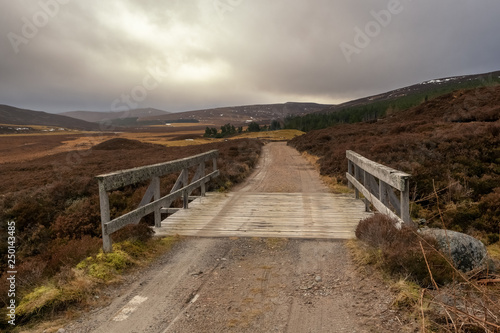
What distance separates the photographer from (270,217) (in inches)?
291

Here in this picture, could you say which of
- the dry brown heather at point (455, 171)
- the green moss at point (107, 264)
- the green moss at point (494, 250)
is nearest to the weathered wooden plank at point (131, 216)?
the green moss at point (107, 264)

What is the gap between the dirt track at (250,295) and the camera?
311 centimetres

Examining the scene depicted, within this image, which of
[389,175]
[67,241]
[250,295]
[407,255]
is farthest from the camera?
[67,241]

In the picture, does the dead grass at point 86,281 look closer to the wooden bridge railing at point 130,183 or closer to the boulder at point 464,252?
the wooden bridge railing at point 130,183

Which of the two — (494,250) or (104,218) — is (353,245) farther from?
(104,218)

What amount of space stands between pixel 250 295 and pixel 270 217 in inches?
146

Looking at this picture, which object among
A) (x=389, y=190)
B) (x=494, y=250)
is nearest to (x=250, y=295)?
(x=389, y=190)

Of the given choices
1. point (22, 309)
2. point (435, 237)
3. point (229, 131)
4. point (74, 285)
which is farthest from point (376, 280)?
point (229, 131)

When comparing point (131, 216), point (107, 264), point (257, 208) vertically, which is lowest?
point (257, 208)

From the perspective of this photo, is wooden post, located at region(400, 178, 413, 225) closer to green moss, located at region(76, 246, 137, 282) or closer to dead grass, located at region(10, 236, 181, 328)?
dead grass, located at region(10, 236, 181, 328)

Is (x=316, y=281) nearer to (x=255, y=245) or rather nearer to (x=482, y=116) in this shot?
(x=255, y=245)

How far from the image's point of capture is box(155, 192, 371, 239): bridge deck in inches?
245

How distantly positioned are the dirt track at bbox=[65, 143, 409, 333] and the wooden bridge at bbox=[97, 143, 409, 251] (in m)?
0.92

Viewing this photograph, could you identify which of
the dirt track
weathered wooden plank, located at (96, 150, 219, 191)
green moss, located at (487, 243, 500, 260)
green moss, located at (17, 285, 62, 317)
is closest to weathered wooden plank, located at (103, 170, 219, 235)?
weathered wooden plank, located at (96, 150, 219, 191)
